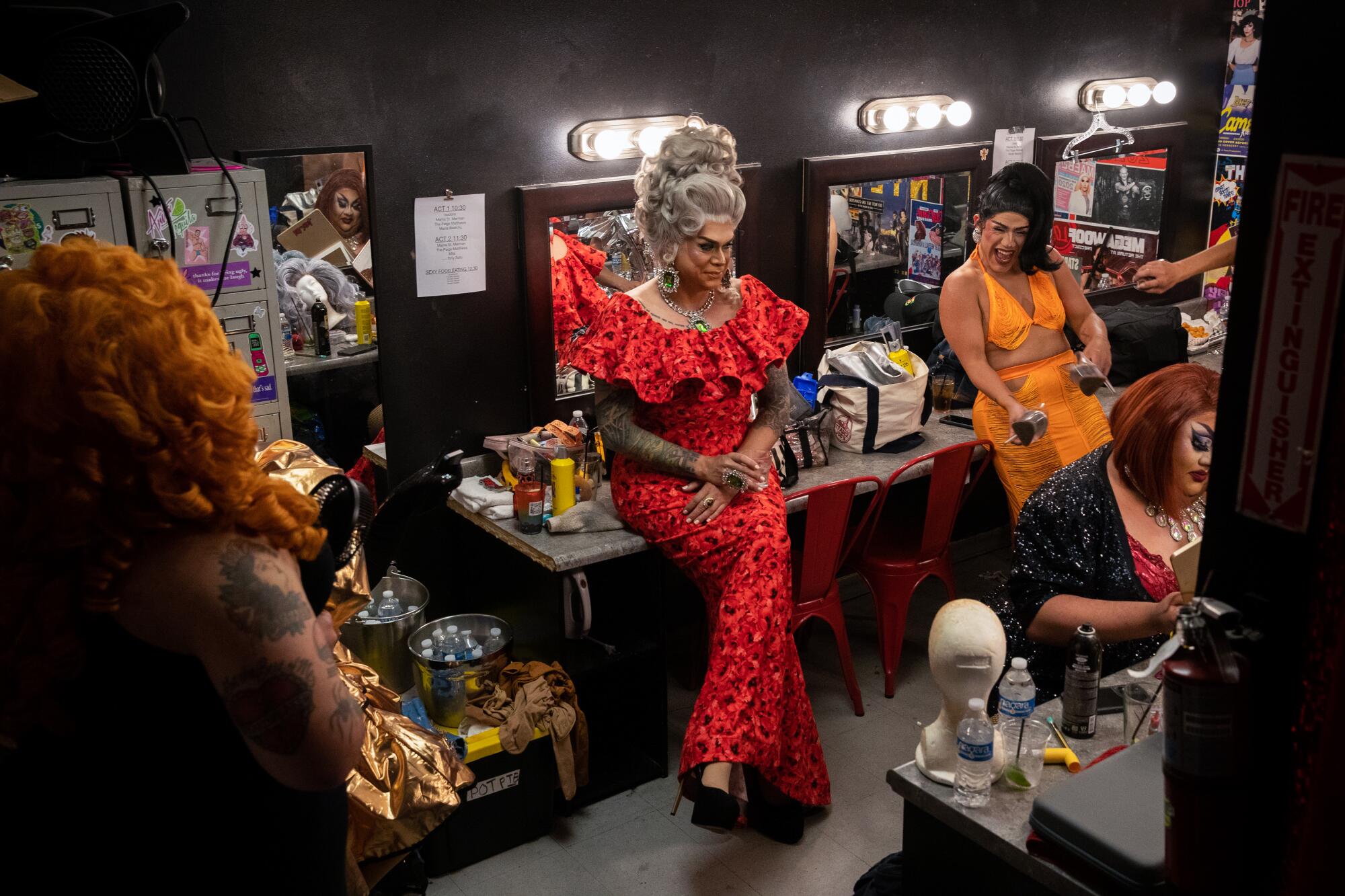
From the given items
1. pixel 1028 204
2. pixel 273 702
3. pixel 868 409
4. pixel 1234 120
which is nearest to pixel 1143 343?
pixel 1028 204

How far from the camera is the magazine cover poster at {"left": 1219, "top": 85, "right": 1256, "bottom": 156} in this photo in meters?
6.48

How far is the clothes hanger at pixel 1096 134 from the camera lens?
5.97 m

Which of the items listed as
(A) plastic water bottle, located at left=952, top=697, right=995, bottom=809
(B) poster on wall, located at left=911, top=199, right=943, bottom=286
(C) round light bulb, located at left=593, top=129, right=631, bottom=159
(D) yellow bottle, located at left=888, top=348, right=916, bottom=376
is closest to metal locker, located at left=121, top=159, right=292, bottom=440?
(C) round light bulb, located at left=593, top=129, right=631, bottom=159

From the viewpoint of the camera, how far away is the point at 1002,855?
1.99 meters

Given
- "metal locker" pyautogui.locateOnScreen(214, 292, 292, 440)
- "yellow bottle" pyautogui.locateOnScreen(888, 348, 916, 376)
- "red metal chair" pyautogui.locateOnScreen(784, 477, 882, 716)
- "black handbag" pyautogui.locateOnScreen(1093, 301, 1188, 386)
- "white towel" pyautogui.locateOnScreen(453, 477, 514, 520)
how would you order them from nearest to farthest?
"metal locker" pyautogui.locateOnScreen(214, 292, 292, 440)
"white towel" pyautogui.locateOnScreen(453, 477, 514, 520)
"red metal chair" pyautogui.locateOnScreen(784, 477, 882, 716)
"yellow bottle" pyautogui.locateOnScreen(888, 348, 916, 376)
"black handbag" pyautogui.locateOnScreen(1093, 301, 1188, 386)

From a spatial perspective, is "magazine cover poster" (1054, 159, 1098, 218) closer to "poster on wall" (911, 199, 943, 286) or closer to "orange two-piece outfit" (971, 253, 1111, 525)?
"poster on wall" (911, 199, 943, 286)

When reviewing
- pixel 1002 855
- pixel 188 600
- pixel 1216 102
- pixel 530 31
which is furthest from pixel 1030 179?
pixel 188 600

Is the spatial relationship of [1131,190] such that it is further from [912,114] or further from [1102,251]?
[912,114]

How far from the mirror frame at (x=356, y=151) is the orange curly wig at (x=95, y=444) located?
1.86m

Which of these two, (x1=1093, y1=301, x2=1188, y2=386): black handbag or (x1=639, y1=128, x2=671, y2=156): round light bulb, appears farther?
(x1=1093, y1=301, x2=1188, y2=386): black handbag

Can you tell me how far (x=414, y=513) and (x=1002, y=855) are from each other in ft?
4.94

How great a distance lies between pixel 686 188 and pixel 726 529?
1092 millimetres

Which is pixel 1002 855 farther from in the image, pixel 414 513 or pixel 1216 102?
pixel 1216 102

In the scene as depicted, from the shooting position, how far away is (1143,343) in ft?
18.4
